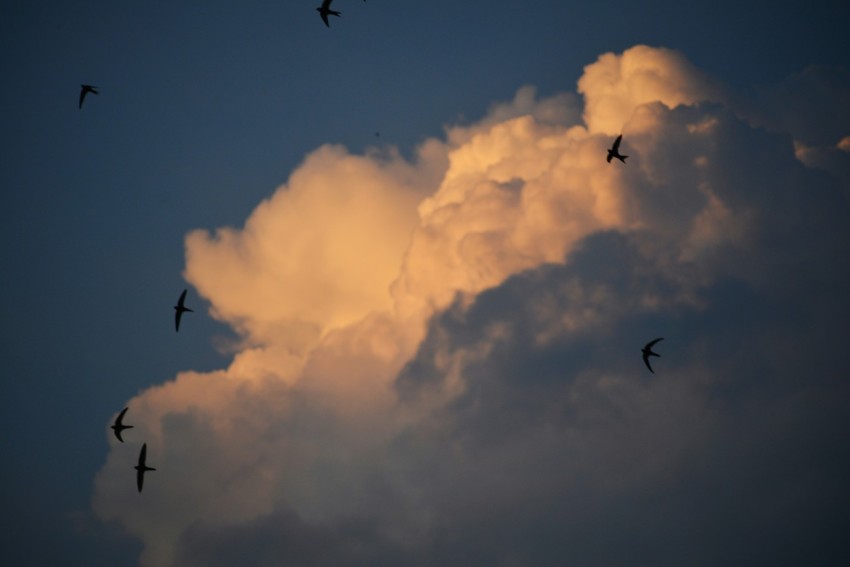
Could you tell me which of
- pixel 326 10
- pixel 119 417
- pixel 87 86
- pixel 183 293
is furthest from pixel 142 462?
pixel 326 10

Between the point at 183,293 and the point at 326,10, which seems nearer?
the point at 326,10

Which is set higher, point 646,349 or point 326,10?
point 326,10

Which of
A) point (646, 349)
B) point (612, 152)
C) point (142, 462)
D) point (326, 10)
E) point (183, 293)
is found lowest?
point (142, 462)

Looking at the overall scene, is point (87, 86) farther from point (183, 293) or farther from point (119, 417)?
point (119, 417)

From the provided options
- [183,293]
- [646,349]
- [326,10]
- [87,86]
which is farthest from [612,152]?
[87,86]

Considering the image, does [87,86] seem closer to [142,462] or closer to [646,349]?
[142,462]

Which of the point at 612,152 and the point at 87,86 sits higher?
the point at 87,86

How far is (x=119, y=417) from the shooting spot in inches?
4518

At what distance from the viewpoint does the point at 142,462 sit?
11294 centimetres

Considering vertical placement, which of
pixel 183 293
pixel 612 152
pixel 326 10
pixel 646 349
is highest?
pixel 326 10

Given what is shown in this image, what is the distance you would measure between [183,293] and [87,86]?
28649 millimetres

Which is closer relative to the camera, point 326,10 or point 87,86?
point 326,10

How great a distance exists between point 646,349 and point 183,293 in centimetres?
5659

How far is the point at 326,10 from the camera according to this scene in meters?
101
